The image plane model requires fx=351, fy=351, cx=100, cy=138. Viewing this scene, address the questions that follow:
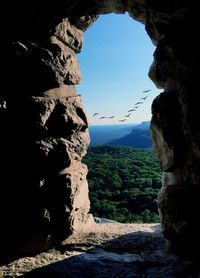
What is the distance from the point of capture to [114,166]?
1462 centimetres

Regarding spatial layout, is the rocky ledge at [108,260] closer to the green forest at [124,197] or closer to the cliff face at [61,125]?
the cliff face at [61,125]

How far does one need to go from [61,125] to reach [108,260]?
4.58 feet

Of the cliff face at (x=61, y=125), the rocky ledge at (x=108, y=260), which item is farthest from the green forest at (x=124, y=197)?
the cliff face at (x=61, y=125)

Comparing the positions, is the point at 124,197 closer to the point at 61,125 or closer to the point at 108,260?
the point at 61,125

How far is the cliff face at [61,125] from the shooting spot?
A: 9.43 feet

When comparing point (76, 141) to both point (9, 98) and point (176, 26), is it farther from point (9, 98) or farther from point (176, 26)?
point (176, 26)

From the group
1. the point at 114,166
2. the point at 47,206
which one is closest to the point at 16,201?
the point at 47,206

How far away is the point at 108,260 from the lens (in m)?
3.12

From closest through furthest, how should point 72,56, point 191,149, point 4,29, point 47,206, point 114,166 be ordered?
point 191,149 < point 47,206 < point 4,29 < point 72,56 < point 114,166

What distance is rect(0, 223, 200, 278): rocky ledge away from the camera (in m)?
2.89

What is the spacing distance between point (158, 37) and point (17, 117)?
1547mm

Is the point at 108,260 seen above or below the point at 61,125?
below

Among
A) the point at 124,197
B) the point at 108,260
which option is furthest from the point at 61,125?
the point at 124,197

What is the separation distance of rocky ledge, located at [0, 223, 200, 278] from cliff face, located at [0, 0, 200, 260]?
0.47ft
